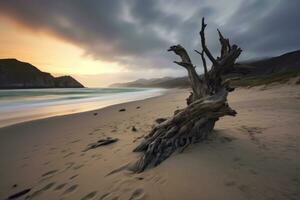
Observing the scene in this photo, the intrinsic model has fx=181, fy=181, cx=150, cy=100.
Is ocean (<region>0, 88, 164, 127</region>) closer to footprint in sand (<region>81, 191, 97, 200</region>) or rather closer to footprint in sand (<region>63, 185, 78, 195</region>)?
footprint in sand (<region>63, 185, 78, 195</region>)

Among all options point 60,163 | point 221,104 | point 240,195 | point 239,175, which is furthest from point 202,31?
point 60,163

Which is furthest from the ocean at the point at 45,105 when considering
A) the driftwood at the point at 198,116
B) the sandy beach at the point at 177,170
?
the driftwood at the point at 198,116

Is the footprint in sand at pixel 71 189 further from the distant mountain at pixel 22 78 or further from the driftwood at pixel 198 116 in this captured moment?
the distant mountain at pixel 22 78

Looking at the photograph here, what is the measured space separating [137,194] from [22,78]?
146 metres

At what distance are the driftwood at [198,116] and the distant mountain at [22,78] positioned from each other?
446ft

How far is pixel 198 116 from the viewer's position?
4473 millimetres

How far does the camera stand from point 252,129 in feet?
19.0

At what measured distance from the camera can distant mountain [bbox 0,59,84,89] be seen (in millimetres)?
113375

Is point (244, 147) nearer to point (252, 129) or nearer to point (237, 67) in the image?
point (252, 129)

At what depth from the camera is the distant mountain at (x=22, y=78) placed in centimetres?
11338

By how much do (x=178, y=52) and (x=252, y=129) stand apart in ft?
11.2

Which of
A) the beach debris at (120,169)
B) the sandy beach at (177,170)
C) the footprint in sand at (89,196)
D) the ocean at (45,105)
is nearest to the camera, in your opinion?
the sandy beach at (177,170)

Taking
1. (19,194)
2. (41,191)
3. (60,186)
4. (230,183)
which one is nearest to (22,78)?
(19,194)

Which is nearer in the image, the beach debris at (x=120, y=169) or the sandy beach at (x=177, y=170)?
the sandy beach at (x=177, y=170)
